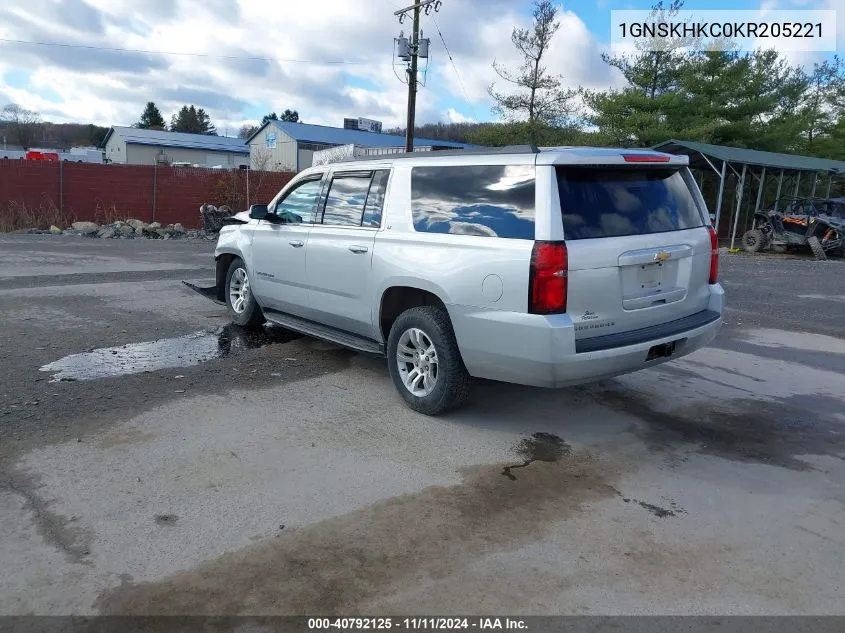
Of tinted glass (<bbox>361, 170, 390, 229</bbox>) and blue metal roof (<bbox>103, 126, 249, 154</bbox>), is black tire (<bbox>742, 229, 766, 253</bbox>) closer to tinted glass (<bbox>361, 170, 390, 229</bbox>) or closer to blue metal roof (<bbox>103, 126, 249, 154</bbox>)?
tinted glass (<bbox>361, 170, 390, 229</bbox>)

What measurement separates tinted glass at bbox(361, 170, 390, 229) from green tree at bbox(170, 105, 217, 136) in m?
98.7

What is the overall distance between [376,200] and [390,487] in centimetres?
253

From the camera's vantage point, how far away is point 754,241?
21531mm

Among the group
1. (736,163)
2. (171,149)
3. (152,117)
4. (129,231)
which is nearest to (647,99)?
(736,163)

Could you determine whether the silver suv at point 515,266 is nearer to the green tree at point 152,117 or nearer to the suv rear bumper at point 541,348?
the suv rear bumper at point 541,348

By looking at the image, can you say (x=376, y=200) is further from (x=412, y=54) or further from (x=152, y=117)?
(x=152, y=117)

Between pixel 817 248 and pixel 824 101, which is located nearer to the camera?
pixel 817 248

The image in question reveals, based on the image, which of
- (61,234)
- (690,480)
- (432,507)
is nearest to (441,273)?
(432,507)

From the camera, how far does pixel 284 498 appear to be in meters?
3.79

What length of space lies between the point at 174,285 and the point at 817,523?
9.53 metres

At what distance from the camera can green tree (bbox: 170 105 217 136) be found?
97.6m

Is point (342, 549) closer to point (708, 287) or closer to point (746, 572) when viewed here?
point (746, 572)

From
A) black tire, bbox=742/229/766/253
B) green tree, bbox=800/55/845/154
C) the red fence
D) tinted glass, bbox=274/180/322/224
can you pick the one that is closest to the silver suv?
tinted glass, bbox=274/180/322/224

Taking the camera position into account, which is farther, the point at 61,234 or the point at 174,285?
the point at 61,234
